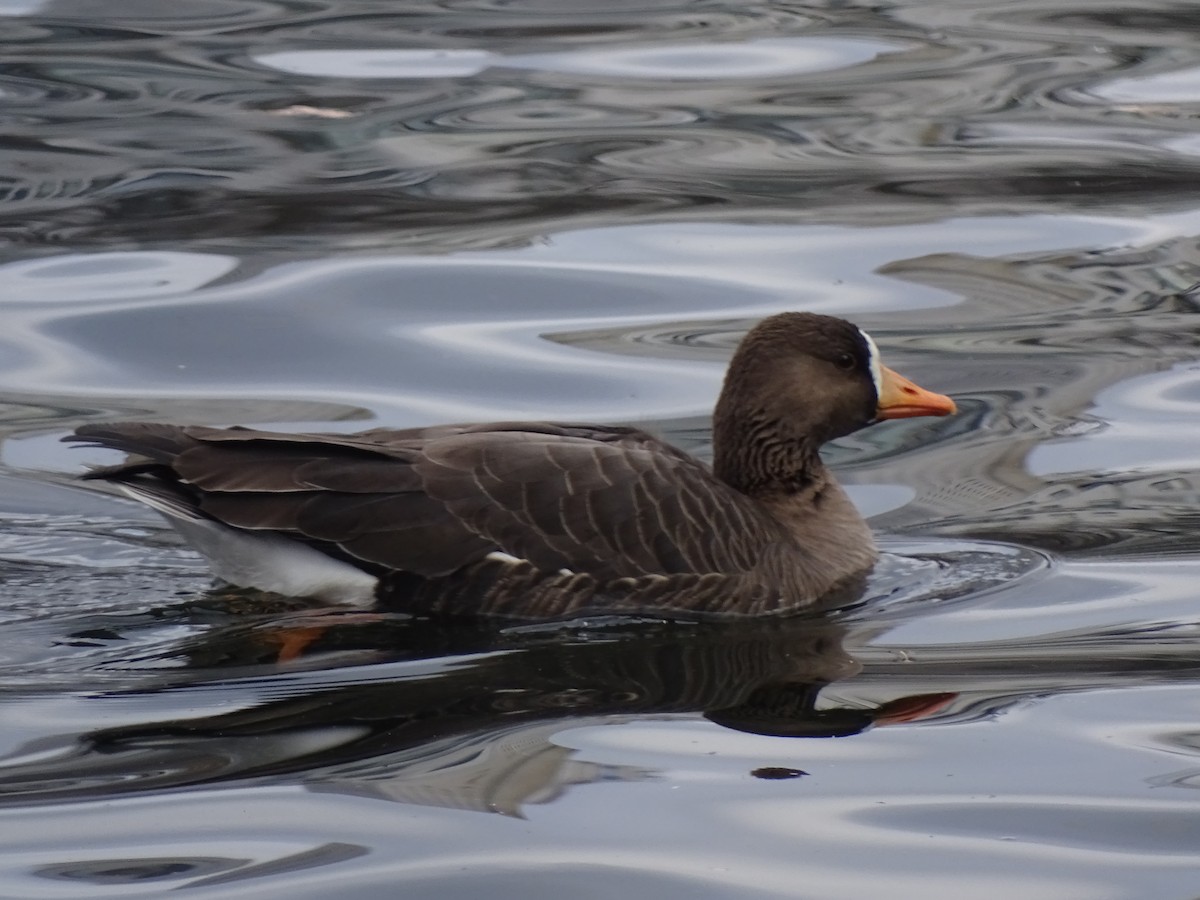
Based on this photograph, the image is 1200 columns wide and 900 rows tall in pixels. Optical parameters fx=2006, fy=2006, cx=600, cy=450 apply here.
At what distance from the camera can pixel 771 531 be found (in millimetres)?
7367

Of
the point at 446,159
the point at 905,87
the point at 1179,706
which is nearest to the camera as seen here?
the point at 1179,706

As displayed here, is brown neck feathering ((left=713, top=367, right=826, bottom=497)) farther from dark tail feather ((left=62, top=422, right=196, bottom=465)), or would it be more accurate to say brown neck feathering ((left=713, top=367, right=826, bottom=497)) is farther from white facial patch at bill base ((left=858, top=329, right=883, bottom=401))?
dark tail feather ((left=62, top=422, right=196, bottom=465))

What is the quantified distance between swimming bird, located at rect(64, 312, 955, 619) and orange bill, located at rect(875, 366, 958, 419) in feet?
2.44

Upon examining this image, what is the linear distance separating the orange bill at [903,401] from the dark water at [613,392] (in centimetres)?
51

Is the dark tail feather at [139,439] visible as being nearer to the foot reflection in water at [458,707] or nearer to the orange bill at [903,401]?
the foot reflection in water at [458,707]

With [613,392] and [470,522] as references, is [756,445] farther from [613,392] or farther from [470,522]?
[613,392]

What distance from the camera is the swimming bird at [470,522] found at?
22.5 ft

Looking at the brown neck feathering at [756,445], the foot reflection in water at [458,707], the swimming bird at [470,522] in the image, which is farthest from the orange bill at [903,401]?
the foot reflection in water at [458,707]

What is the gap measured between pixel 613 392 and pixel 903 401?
2160mm

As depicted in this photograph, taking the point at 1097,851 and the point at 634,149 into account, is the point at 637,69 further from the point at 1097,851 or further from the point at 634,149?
the point at 1097,851

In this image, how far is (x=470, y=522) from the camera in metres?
6.98

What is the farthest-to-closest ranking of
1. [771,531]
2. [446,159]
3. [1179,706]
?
[446,159]
[771,531]
[1179,706]

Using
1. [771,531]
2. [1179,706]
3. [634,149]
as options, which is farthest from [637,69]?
[1179,706]

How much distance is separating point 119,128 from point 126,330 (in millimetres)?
3640
